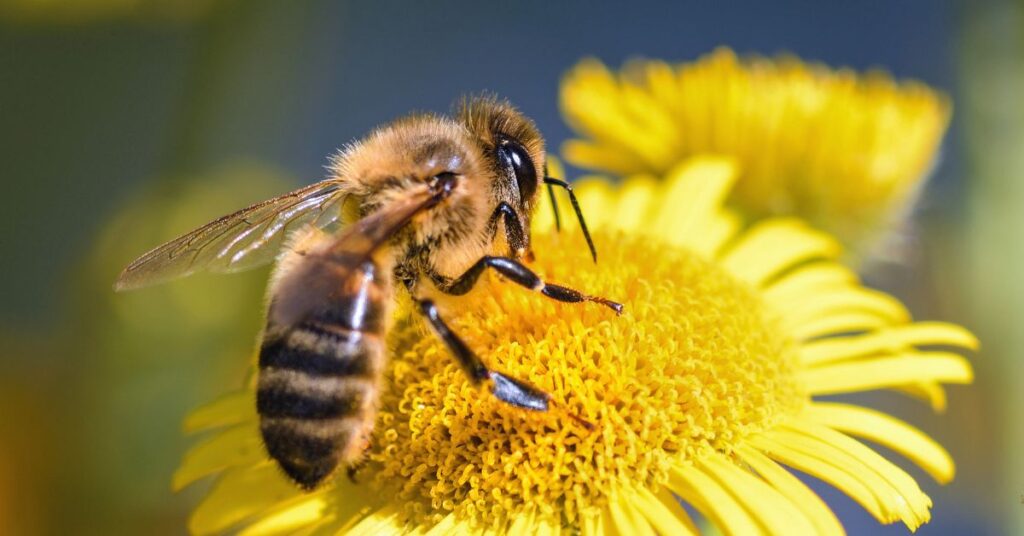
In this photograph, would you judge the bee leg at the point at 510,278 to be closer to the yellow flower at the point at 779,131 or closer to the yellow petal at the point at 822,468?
the yellow petal at the point at 822,468

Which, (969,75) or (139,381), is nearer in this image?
(139,381)

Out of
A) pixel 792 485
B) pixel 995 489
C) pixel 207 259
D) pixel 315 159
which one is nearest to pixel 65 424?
pixel 207 259

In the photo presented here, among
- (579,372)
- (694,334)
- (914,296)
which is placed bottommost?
(579,372)

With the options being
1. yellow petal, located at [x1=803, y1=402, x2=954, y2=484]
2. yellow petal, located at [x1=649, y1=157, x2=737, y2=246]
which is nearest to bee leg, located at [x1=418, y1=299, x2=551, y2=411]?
yellow petal, located at [x1=803, y1=402, x2=954, y2=484]

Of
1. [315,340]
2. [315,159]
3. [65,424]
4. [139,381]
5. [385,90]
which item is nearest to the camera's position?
[315,340]

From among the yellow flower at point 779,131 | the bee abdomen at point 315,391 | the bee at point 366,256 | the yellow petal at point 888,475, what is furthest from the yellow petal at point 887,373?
the bee abdomen at point 315,391

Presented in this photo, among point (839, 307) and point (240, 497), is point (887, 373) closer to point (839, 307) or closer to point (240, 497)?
point (839, 307)

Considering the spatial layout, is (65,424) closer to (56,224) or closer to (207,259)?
(207,259)

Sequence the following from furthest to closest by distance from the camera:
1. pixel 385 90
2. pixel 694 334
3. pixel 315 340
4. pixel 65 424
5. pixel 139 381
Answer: pixel 385 90
pixel 65 424
pixel 139 381
pixel 694 334
pixel 315 340
